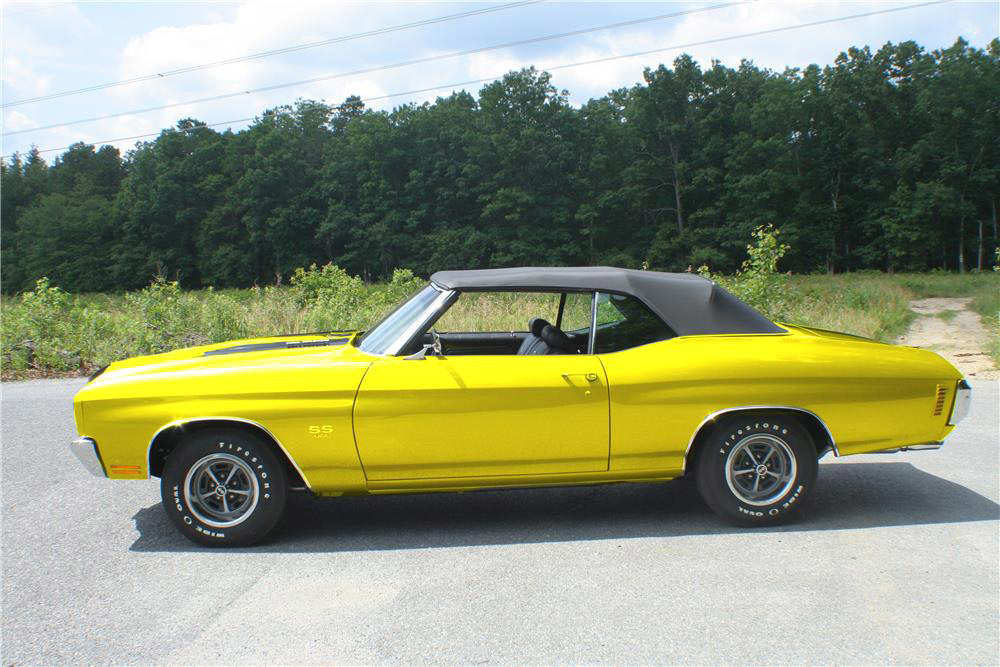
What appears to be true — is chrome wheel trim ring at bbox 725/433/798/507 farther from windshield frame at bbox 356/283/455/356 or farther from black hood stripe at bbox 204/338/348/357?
black hood stripe at bbox 204/338/348/357

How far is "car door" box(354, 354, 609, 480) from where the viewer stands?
14.0ft

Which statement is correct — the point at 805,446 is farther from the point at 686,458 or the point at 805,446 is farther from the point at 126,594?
the point at 126,594

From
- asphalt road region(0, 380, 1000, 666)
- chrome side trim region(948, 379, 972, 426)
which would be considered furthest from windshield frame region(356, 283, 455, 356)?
chrome side trim region(948, 379, 972, 426)

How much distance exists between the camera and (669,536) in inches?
176

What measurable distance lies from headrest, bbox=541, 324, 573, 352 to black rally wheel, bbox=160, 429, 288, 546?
172cm

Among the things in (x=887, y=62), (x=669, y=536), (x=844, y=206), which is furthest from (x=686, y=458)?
(x=887, y=62)

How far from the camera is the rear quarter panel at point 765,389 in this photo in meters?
4.41

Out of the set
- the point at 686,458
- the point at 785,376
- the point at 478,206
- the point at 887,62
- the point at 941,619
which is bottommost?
the point at 941,619

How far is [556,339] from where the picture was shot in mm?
4770

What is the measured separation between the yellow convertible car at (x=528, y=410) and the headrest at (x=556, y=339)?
0.01 meters

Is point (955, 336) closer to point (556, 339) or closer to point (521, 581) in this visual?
point (556, 339)

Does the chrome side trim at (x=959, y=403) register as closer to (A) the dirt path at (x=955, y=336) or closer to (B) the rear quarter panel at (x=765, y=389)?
(B) the rear quarter panel at (x=765, y=389)

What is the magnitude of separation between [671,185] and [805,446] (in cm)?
5876

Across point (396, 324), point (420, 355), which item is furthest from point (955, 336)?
point (420, 355)
